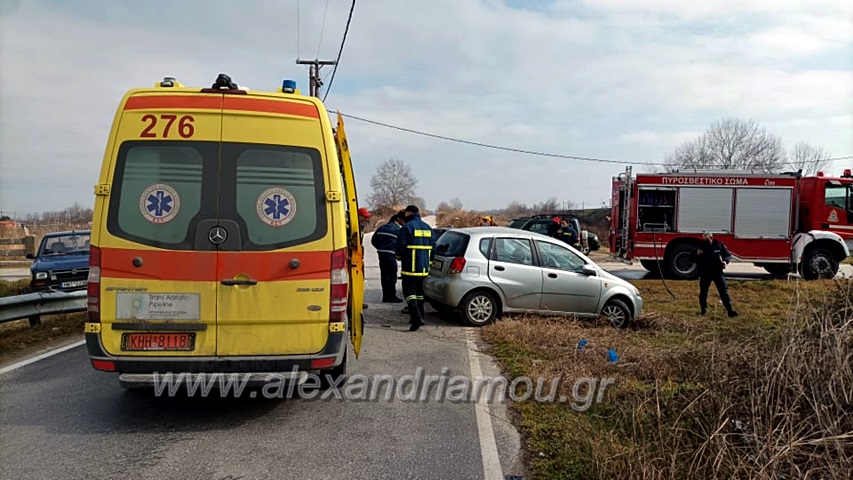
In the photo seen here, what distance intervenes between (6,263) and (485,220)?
22783mm

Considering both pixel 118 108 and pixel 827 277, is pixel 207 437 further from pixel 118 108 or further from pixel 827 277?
→ pixel 827 277

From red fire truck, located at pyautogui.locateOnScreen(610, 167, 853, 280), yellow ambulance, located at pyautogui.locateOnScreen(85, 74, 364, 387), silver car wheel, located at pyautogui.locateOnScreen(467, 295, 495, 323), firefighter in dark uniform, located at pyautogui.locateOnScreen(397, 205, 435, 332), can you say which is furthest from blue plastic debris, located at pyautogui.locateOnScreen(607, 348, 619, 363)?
red fire truck, located at pyautogui.locateOnScreen(610, 167, 853, 280)

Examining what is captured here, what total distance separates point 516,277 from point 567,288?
81 centimetres

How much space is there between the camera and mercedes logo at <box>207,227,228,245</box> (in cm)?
428

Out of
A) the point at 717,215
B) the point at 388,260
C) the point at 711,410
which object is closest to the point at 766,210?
the point at 717,215

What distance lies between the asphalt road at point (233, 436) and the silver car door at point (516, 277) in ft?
9.30

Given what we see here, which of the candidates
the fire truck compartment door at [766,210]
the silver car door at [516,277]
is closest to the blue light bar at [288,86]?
the silver car door at [516,277]

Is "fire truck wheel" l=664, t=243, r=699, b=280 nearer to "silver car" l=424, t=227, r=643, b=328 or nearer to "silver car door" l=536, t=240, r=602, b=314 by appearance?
"silver car" l=424, t=227, r=643, b=328

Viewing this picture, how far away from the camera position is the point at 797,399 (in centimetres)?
364

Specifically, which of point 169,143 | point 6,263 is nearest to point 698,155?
point 6,263

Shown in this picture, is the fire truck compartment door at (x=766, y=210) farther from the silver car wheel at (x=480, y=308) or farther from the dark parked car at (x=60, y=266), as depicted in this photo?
the dark parked car at (x=60, y=266)

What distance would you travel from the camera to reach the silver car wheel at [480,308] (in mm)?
8547

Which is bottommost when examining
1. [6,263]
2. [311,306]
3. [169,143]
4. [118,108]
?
[6,263]

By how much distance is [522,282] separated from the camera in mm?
8648
